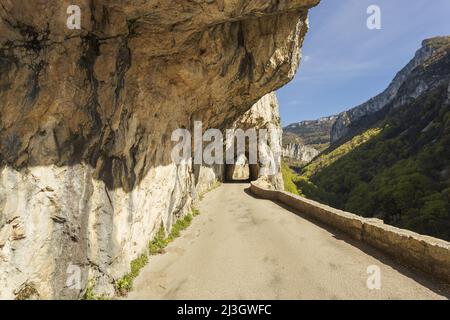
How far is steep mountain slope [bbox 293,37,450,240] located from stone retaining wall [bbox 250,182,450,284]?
4455cm

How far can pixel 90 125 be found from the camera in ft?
24.5

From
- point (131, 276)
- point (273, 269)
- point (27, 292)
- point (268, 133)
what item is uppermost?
point (268, 133)

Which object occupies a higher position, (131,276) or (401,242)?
(401,242)

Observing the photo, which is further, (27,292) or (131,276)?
(131,276)

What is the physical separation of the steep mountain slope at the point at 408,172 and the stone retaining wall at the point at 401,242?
44553mm

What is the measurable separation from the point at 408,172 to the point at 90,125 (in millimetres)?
78805

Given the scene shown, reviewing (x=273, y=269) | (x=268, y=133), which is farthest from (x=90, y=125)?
(x=268, y=133)

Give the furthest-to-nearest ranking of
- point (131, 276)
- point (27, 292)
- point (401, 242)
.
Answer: point (131, 276)
point (401, 242)
point (27, 292)

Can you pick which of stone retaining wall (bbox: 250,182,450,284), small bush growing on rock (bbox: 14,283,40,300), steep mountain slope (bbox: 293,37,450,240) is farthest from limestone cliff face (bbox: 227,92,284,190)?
small bush growing on rock (bbox: 14,283,40,300)

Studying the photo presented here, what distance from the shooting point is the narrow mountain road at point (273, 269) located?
700 centimetres

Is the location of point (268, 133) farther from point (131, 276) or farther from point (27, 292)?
point (27, 292)

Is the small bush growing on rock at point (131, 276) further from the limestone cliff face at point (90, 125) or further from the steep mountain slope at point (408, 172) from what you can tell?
the steep mountain slope at point (408, 172)
